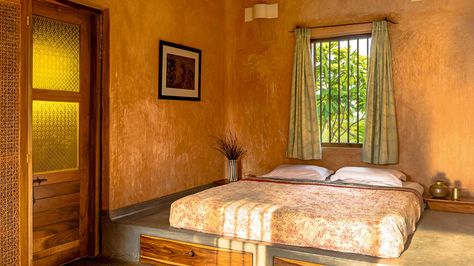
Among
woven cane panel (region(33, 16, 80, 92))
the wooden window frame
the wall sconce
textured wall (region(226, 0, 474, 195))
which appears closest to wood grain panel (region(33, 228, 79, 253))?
woven cane panel (region(33, 16, 80, 92))

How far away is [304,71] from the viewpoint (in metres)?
4.83

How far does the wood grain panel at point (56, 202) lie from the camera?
3199 mm

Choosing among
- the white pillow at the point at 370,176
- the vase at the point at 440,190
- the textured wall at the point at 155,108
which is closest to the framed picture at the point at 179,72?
the textured wall at the point at 155,108

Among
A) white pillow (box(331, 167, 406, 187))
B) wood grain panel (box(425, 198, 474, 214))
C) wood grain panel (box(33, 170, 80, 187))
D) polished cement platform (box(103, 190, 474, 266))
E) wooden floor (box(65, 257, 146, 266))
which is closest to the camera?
polished cement platform (box(103, 190, 474, 266))

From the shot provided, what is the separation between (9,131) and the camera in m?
2.79

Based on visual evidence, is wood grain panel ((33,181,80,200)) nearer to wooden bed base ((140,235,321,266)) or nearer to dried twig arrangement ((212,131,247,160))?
wooden bed base ((140,235,321,266))

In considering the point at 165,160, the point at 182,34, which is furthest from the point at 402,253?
the point at 182,34

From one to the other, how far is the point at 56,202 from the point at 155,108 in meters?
1.29

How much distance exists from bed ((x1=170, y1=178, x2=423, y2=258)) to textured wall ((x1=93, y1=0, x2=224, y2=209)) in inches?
28.7

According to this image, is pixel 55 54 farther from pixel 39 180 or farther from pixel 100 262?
pixel 100 262

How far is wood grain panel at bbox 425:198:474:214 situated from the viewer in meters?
3.92

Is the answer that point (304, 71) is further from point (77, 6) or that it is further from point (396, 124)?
point (77, 6)

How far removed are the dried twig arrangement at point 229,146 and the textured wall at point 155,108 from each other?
0.12 metres

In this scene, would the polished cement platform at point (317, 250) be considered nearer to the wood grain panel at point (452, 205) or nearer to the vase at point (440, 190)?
the wood grain panel at point (452, 205)
